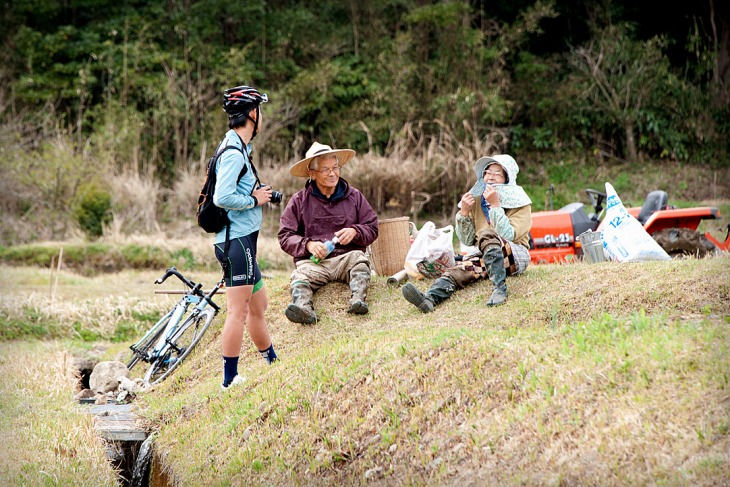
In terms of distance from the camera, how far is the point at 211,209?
6.29m

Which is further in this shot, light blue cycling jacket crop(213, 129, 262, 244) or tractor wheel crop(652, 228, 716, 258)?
tractor wheel crop(652, 228, 716, 258)

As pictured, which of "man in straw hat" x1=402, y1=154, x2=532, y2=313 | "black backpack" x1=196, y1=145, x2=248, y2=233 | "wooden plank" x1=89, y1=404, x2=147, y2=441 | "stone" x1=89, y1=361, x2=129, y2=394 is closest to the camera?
"black backpack" x1=196, y1=145, x2=248, y2=233

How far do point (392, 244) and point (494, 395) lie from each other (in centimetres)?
359

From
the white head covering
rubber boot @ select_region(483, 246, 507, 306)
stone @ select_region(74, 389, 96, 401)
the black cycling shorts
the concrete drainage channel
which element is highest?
the white head covering

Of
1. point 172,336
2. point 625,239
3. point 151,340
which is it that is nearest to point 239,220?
point 172,336

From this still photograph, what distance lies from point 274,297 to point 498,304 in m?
2.51

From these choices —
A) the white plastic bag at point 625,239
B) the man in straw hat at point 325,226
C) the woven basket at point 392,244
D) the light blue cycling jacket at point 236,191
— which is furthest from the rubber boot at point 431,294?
the white plastic bag at point 625,239

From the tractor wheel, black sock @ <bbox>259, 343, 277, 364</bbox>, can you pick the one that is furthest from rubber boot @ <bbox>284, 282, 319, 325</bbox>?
the tractor wheel

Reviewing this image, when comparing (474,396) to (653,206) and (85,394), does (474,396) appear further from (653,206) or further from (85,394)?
(653,206)

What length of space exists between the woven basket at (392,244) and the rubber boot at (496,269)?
1381 mm

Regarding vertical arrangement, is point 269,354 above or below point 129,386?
above

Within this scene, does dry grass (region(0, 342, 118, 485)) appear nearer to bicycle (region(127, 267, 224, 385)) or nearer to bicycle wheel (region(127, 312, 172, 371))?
bicycle wheel (region(127, 312, 172, 371))

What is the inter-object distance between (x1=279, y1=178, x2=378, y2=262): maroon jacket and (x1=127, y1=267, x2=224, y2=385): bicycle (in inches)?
38.0

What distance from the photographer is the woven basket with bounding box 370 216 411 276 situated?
27.9ft
